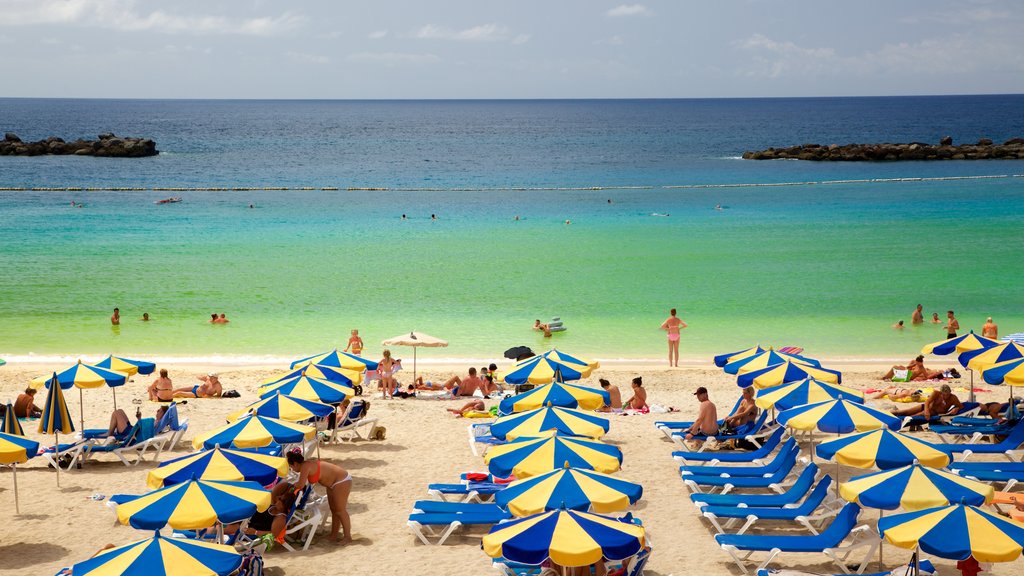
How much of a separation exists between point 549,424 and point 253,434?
3.59 m

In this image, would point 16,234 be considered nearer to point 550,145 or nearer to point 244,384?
point 244,384

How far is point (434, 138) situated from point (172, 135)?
121 ft

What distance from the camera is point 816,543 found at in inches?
368

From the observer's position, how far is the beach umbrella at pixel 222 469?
32.1 feet

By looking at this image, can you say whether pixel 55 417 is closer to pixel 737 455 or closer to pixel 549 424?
pixel 549 424

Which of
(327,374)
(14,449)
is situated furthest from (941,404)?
(14,449)

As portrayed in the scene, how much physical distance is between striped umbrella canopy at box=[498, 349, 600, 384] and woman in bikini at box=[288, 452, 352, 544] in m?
5.04

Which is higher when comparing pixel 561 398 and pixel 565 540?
pixel 565 540

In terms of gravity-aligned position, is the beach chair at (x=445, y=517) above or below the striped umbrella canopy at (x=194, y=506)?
below

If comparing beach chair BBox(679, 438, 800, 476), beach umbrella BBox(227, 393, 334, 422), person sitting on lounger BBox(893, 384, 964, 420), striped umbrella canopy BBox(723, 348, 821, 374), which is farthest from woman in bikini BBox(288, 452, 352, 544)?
person sitting on lounger BBox(893, 384, 964, 420)

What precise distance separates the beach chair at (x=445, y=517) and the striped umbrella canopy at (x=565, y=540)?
233cm

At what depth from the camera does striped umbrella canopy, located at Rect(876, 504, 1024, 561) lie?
24.8 feet

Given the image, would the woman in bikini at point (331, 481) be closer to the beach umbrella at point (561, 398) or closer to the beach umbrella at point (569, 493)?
the beach umbrella at point (569, 493)

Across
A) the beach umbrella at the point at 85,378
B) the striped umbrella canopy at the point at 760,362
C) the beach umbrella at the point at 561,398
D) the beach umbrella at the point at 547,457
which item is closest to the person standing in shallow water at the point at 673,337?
the striped umbrella canopy at the point at 760,362
